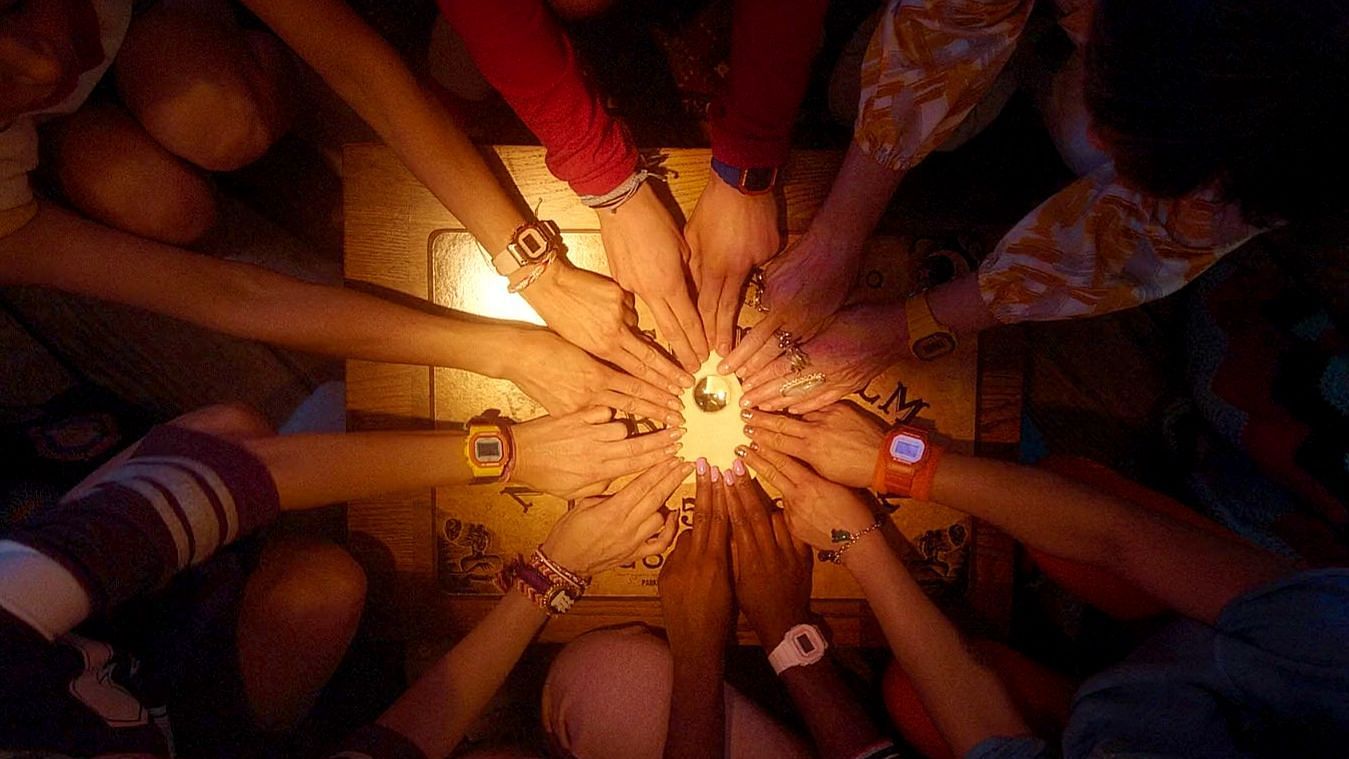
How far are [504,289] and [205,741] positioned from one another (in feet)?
2.61

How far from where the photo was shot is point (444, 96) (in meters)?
1.40

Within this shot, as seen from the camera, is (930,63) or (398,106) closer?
(930,63)

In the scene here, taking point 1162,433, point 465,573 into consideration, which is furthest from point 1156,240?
point 465,573

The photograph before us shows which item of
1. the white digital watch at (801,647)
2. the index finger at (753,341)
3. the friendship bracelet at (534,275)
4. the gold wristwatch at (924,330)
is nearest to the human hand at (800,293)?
the index finger at (753,341)

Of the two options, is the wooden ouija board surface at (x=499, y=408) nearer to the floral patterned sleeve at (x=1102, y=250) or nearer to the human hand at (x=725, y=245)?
the human hand at (x=725, y=245)

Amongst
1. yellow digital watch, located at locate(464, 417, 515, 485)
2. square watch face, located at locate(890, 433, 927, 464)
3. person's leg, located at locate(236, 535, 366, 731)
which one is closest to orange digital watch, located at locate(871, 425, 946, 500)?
square watch face, located at locate(890, 433, 927, 464)

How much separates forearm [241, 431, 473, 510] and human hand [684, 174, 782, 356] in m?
0.44

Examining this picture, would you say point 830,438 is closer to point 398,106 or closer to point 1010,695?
point 1010,695

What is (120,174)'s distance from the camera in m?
1.15

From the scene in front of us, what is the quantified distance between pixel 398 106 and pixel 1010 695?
1.25 metres

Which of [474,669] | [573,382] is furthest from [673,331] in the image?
[474,669]

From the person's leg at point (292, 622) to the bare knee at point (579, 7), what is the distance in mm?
967

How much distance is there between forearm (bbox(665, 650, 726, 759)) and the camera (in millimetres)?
1190

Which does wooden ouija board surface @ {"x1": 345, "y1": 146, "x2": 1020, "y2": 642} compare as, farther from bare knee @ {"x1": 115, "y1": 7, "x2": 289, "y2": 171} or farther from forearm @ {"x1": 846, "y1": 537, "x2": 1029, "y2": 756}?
bare knee @ {"x1": 115, "y1": 7, "x2": 289, "y2": 171}
